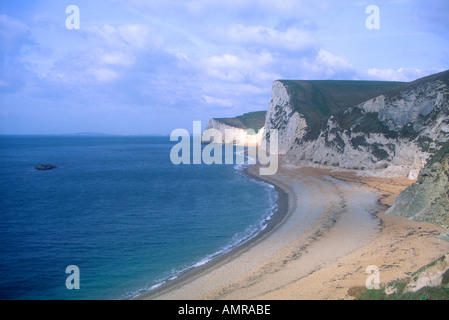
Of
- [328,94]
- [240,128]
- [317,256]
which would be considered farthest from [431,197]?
[240,128]

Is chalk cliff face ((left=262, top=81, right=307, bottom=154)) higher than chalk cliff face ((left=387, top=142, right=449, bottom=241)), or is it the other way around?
chalk cliff face ((left=262, top=81, right=307, bottom=154))

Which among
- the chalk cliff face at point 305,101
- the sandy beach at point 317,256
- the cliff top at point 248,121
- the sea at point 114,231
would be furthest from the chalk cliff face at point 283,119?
the cliff top at point 248,121

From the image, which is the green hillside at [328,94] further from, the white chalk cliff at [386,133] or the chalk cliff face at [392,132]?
the chalk cliff face at [392,132]

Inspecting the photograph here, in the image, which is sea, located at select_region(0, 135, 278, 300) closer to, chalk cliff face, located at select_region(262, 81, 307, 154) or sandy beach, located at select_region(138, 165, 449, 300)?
sandy beach, located at select_region(138, 165, 449, 300)

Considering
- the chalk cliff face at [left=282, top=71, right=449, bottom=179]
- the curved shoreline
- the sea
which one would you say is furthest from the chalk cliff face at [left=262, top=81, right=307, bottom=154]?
the curved shoreline
